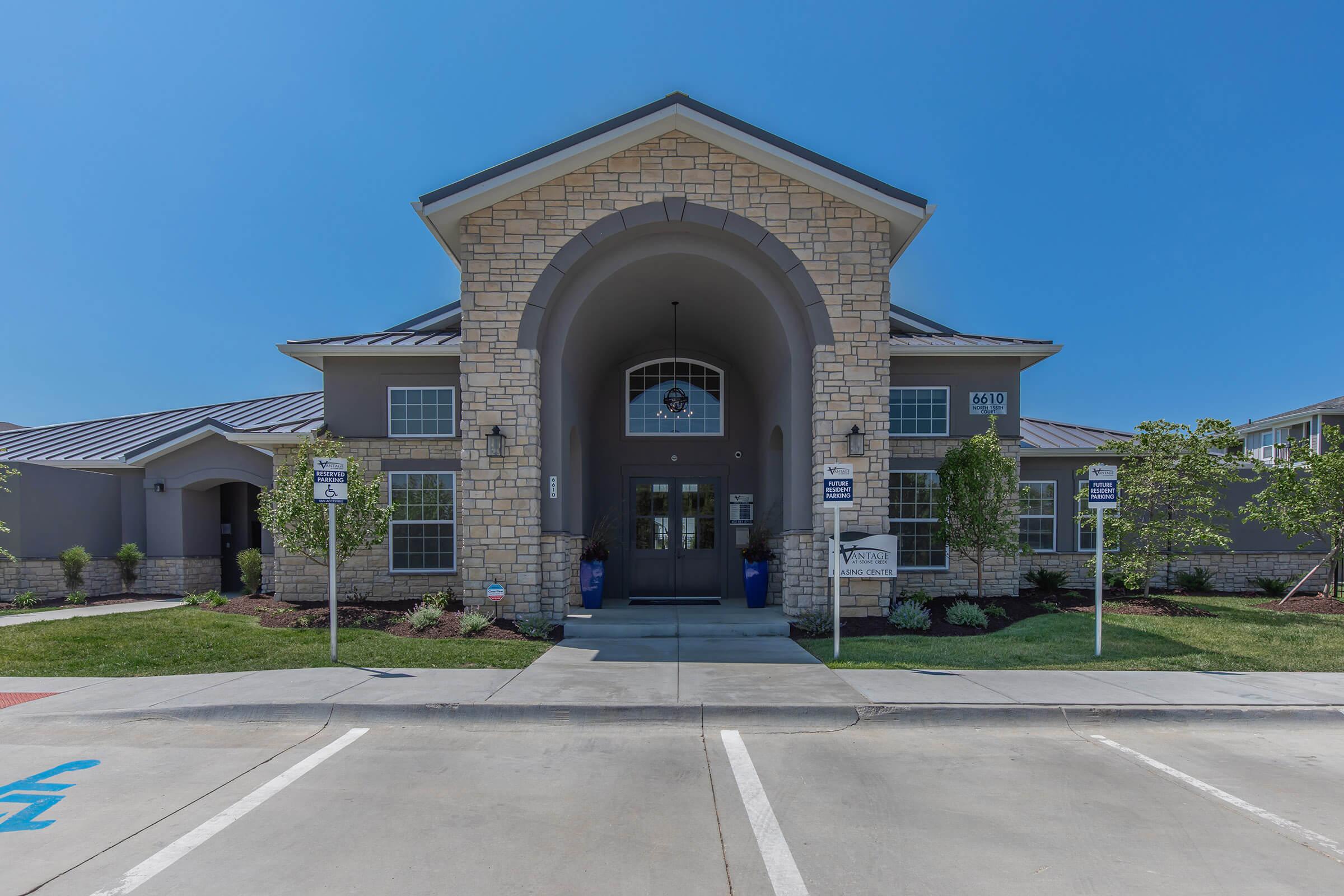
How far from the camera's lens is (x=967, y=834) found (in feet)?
15.2

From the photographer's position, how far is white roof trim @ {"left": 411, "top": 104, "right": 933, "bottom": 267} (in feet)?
37.7

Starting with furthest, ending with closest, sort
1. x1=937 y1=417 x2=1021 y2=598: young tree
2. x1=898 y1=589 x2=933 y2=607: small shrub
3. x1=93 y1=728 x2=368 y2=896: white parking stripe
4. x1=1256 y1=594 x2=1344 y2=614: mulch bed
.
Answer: x1=1256 y1=594 x2=1344 y2=614: mulch bed → x1=937 y1=417 x2=1021 y2=598: young tree → x1=898 y1=589 x2=933 y2=607: small shrub → x1=93 y1=728 x2=368 y2=896: white parking stripe

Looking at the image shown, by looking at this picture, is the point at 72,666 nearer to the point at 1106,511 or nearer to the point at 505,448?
the point at 505,448

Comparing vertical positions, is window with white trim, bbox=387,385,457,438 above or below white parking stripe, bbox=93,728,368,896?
above

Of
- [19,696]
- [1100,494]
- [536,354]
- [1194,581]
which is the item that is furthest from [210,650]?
[1194,581]

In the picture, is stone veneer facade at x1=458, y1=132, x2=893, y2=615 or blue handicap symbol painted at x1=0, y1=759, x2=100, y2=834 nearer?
blue handicap symbol painted at x1=0, y1=759, x2=100, y2=834

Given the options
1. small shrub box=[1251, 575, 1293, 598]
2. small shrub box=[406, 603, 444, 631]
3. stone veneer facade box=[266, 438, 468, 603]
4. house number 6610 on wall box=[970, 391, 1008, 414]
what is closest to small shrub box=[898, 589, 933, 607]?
house number 6610 on wall box=[970, 391, 1008, 414]

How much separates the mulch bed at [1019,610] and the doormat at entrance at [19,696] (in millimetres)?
9026

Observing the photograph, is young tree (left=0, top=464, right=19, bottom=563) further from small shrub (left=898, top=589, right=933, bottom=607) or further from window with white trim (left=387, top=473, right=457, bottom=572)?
small shrub (left=898, top=589, right=933, bottom=607)

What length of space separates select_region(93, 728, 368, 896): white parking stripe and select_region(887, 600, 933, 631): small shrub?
8.00 meters

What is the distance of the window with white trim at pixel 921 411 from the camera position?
49.3 ft

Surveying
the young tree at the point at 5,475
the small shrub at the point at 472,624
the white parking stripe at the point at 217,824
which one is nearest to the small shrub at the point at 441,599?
the small shrub at the point at 472,624

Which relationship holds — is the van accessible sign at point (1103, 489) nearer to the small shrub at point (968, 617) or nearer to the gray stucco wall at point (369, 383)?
the small shrub at point (968, 617)

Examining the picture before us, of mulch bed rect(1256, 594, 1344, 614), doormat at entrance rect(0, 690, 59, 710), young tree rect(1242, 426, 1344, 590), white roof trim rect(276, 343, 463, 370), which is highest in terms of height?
white roof trim rect(276, 343, 463, 370)
